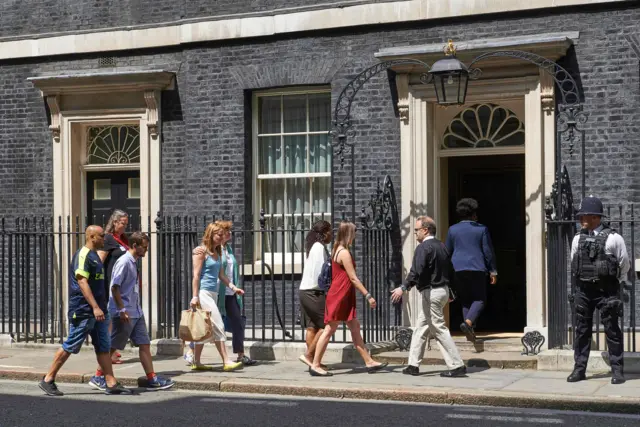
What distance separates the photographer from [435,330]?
11266mm

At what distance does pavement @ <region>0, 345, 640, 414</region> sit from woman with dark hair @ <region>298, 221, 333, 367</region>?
1.46 feet

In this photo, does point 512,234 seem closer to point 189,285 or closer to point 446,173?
point 446,173

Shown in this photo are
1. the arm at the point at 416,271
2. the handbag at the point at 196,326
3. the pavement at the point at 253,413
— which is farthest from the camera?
the handbag at the point at 196,326

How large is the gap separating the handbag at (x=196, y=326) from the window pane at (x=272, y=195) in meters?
3.47

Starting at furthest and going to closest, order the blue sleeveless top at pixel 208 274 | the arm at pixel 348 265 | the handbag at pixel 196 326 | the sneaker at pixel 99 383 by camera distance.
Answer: the blue sleeveless top at pixel 208 274, the handbag at pixel 196 326, the arm at pixel 348 265, the sneaker at pixel 99 383

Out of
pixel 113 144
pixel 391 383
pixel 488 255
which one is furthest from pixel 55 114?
pixel 391 383

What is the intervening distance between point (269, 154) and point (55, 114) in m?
3.04

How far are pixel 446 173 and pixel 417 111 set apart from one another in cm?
99

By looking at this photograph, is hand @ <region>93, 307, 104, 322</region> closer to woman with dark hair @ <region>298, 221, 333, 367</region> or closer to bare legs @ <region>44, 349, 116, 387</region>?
bare legs @ <region>44, 349, 116, 387</region>

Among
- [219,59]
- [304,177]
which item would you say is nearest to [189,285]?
[304,177]

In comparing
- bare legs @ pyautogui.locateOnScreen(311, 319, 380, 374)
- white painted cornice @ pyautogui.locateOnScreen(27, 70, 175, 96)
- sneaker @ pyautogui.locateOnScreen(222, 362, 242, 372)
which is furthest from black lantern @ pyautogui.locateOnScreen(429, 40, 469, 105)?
white painted cornice @ pyautogui.locateOnScreen(27, 70, 175, 96)

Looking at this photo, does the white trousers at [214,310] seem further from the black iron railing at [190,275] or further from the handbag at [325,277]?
the handbag at [325,277]

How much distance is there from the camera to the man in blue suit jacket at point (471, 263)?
1267 centimetres

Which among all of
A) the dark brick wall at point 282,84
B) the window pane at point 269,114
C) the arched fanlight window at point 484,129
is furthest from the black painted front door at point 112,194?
the arched fanlight window at point 484,129
